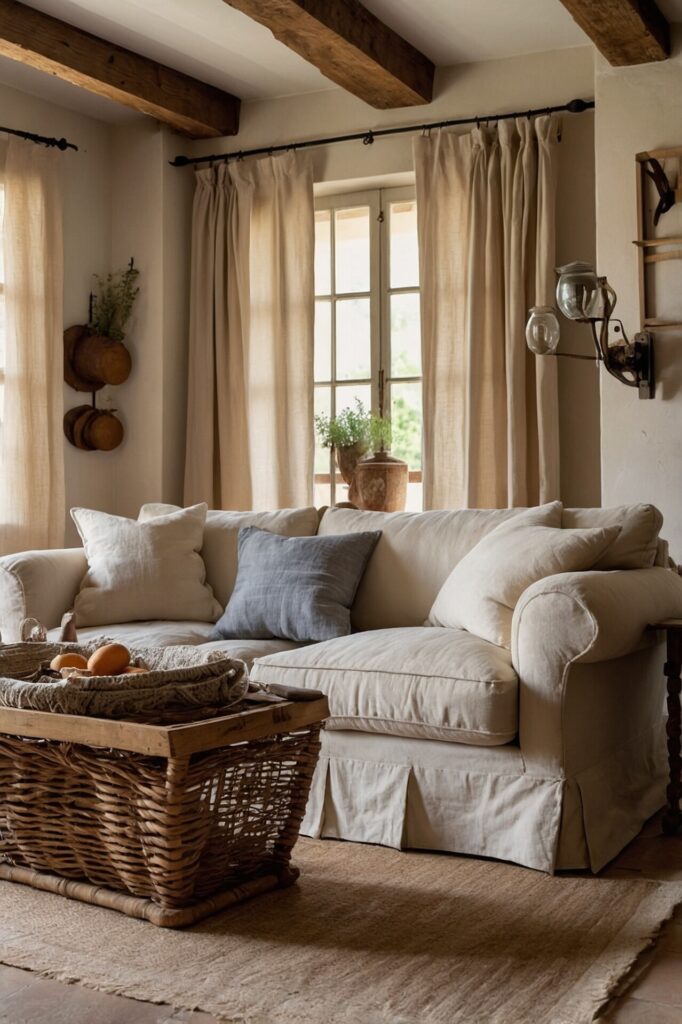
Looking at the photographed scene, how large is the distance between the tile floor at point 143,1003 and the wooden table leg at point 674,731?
2.54ft

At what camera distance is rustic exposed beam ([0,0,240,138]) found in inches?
171

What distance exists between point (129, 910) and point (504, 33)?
3667 mm

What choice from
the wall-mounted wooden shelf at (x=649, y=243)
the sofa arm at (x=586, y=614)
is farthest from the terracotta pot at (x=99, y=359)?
the sofa arm at (x=586, y=614)

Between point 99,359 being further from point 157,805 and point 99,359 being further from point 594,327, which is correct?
point 157,805

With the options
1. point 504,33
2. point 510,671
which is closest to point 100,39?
point 504,33

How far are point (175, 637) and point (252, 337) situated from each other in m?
2.14

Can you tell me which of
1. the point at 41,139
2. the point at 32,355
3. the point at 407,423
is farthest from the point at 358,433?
the point at 41,139

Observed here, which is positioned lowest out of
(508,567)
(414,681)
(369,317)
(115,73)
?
(414,681)

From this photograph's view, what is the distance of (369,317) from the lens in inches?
208

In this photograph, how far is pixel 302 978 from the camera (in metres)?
2.00

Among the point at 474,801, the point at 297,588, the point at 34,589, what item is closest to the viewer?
the point at 474,801

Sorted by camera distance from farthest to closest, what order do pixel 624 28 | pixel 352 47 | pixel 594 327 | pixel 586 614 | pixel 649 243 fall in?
pixel 352 47 → pixel 649 243 → pixel 594 327 → pixel 624 28 → pixel 586 614

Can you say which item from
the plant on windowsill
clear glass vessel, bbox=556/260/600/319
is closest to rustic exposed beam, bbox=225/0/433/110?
clear glass vessel, bbox=556/260/600/319

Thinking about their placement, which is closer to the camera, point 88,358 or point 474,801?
point 474,801
